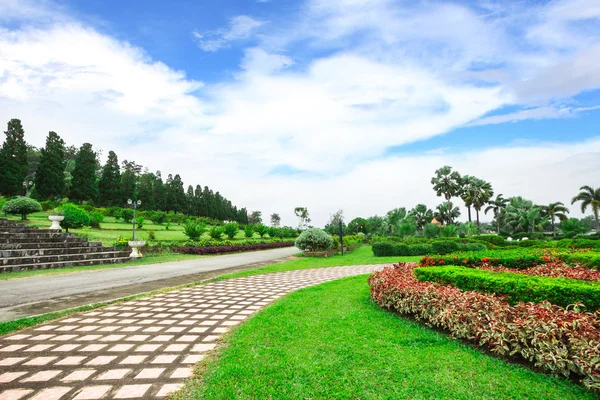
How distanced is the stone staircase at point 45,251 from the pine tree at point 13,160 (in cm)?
1913

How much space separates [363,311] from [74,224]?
604 inches

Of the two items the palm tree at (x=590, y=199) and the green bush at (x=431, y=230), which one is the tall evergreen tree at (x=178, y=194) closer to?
the green bush at (x=431, y=230)

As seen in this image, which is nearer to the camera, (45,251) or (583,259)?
(583,259)

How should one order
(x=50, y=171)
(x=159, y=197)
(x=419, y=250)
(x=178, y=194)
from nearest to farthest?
(x=419, y=250) < (x=50, y=171) < (x=159, y=197) < (x=178, y=194)

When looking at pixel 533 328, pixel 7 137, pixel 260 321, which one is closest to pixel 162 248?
pixel 260 321

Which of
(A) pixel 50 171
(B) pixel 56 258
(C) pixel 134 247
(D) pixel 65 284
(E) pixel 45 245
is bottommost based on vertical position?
(D) pixel 65 284

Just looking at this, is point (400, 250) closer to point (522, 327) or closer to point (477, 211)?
point (522, 327)

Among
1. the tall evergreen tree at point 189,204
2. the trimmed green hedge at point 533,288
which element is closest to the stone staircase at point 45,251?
the trimmed green hedge at point 533,288

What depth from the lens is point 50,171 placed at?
1148 inches

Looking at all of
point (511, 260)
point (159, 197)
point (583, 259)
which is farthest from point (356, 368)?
point (159, 197)

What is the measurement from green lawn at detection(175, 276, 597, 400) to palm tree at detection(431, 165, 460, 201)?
4577 cm

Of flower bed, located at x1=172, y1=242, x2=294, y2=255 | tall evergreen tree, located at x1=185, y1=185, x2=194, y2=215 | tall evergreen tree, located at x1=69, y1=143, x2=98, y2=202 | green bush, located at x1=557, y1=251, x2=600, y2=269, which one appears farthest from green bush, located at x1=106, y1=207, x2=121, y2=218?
green bush, located at x1=557, y1=251, x2=600, y2=269

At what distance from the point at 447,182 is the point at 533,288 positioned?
150ft

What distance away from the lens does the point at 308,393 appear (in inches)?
99.5
